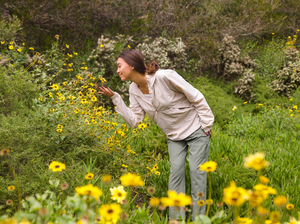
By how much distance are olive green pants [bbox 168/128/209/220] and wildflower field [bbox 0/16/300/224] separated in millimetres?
207

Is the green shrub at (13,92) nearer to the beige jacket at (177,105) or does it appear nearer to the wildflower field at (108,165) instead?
the wildflower field at (108,165)

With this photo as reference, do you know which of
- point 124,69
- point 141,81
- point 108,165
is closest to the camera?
point 124,69

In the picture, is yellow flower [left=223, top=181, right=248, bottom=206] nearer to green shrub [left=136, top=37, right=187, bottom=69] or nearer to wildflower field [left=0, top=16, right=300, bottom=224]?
wildflower field [left=0, top=16, right=300, bottom=224]

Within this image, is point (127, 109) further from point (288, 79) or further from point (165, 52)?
point (288, 79)

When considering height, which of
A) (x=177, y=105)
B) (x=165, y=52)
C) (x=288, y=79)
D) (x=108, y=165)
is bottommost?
(x=288, y=79)

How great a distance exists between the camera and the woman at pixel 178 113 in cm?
240

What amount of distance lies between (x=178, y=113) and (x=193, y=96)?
0.71 feet

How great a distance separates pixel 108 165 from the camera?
297 cm

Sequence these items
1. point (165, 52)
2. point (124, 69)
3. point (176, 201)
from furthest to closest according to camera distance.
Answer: point (165, 52) < point (124, 69) < point (176, 201)

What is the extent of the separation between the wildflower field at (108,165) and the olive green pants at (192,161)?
0.68 ft

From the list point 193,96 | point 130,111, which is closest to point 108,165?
point 130,111

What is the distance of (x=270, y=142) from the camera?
3922mm

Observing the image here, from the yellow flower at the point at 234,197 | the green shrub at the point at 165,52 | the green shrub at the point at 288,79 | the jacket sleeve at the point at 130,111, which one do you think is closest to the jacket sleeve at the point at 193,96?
the jacket sleeve at the point at 130,111

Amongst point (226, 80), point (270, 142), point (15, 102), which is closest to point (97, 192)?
point (15, 102)
